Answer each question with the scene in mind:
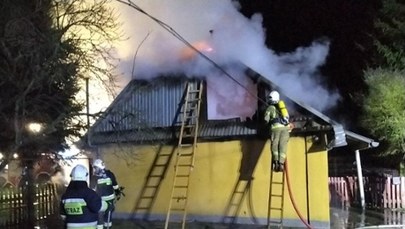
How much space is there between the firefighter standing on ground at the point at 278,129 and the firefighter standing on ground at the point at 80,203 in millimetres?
5468

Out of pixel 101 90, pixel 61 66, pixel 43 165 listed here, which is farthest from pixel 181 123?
pixel 43 165

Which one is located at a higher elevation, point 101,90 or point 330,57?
point 330,57

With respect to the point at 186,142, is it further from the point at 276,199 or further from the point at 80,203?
the point at 80,203

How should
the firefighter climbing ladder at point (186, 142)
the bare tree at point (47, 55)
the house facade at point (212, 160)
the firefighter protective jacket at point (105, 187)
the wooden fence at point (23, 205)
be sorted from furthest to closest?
the wooden fence at point (23, 205), the firefighter climbing ladder at point (186, 142), the house facade at point (212, 160), the firefighter protective jacket at point (105, 187), the bare tree at point (47, 55)

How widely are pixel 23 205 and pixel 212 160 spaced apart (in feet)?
18.2

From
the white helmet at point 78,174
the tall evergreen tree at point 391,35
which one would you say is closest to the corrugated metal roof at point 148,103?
the white helmet at point 78,174

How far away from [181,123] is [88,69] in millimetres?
3015

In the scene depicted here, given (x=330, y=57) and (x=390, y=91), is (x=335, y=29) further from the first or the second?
(x=390, y=91)

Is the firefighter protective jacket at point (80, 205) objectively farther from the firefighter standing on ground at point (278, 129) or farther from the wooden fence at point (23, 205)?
the wooden fence at point (23, 205)

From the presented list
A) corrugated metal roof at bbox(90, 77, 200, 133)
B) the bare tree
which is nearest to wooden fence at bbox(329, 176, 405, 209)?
corrugated metal roof at bbox(90, 77, 200, 133)

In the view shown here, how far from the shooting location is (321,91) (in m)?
16.3

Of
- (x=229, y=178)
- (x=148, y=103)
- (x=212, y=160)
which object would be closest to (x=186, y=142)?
(x=212, y=160)

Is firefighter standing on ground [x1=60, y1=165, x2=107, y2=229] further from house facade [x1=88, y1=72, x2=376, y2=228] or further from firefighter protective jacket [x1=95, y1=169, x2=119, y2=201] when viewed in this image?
house facade [x1=88, y1=72, x2=376, y2=228]

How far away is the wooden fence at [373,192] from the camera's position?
18.3 meters
